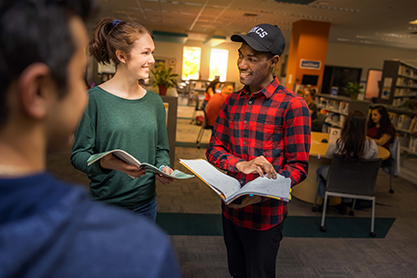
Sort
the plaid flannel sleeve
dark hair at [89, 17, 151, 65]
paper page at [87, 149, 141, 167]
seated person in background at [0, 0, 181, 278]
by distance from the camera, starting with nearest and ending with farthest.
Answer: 1. seated person in background at [0, 0, 181, 278]
2. paper page at [87, 149, 141, 167]
3. dark hair at [89, 17, 151, 65]
4. the plaid flannel sleeve

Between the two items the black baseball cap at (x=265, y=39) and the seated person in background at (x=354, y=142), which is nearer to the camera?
the black baseball cap at (x=265, y=39)

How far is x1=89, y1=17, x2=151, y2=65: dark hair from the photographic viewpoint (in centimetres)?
143

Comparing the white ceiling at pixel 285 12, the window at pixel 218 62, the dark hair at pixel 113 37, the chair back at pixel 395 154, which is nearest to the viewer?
the dark hair at pixel 113 37

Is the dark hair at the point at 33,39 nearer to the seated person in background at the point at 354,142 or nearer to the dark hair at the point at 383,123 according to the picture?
the seated person in background at the point at 354,142

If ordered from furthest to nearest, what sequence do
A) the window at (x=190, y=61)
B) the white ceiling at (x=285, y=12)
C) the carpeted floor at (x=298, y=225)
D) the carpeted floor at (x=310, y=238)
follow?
the window at (x=190, y=61), the white ceiling at (x=285, y=12), the carpeted floor at (x=298, y=225), the carpeted floor at (x=310, y=238)

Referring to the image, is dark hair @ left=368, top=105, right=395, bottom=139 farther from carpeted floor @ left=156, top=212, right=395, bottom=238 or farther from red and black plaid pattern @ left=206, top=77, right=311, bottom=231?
red and black plaid pattern @ left=206, top=77, right=311, bottom=231

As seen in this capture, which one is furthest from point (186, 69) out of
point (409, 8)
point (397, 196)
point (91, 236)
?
point (91, 236)

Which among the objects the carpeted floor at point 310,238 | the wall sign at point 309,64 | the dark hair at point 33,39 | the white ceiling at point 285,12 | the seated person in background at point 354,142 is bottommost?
the carpeted floor at point 310,238

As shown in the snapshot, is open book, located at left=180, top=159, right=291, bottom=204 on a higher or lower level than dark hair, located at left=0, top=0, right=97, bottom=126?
lower

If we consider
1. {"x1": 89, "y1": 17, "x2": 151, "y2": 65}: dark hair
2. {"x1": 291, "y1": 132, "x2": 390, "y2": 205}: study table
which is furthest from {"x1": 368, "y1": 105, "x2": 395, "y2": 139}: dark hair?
{"x1": 89, "y1": 17, "x2": 151, "y2": 65}: dark hair

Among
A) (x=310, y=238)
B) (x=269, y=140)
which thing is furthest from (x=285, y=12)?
(x=269, y=140)

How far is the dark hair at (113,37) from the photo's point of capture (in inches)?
56.2

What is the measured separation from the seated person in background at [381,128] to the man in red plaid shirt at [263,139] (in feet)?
11.5

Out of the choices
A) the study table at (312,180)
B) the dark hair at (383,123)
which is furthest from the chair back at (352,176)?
the dark hair at (383,123)
